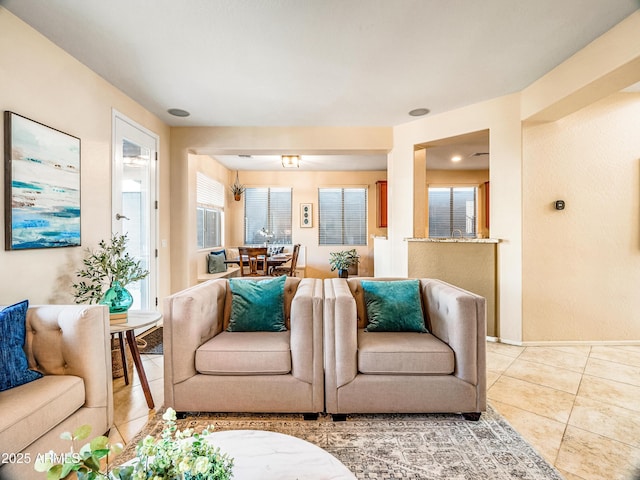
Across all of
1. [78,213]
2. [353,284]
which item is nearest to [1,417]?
[78,213]

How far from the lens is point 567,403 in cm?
217

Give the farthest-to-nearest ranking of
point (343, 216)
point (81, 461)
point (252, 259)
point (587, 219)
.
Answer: point (343, 216), point (252, 259), point (587, 219), point (81, 461)

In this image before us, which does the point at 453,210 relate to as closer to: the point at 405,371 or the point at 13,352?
the point at 405,371

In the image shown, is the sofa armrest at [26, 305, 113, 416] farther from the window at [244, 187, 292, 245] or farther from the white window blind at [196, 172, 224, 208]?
the window at [244, 187, 292, 245]

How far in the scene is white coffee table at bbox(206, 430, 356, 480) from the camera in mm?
1003

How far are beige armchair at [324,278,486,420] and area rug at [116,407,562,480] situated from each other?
3.7 inches

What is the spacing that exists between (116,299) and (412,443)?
2114 millimetres

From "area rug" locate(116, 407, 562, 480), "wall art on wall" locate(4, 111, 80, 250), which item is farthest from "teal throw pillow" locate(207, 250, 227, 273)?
"area rug" locate(116, 407, 562, 480)

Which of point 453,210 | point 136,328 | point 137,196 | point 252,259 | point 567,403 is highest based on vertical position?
point 453,210

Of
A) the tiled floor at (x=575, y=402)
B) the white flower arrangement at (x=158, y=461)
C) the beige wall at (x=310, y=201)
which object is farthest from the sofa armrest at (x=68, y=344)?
the beige wall at (x=310, y=201)

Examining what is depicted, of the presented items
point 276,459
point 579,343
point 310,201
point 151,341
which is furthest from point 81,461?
point 310,201

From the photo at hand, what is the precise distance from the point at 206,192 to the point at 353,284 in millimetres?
4147

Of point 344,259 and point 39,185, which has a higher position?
point 39,185

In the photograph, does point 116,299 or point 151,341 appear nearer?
point 116,299
